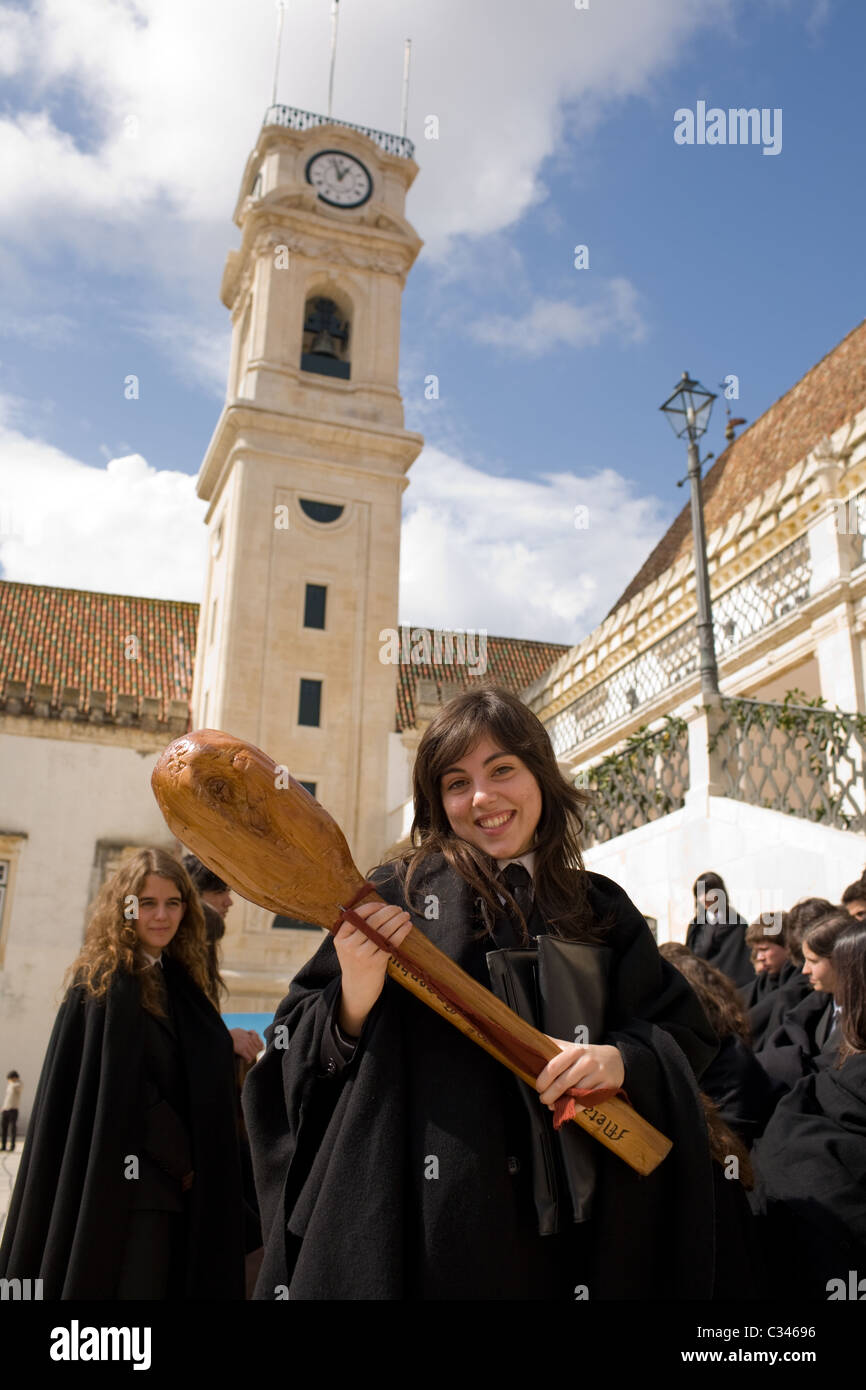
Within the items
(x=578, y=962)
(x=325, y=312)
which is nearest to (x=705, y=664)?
(x=578, y=962)

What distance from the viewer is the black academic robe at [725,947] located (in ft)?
20.8

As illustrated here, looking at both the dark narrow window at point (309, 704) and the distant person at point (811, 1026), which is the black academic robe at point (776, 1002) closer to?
the distant person at point (811, 1026)

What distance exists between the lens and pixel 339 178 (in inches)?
987

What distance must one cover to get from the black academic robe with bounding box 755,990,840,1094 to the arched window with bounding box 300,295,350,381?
880 inches

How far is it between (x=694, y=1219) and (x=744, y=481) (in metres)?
23.8

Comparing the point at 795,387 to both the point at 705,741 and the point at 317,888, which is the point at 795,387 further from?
the point at 317,888

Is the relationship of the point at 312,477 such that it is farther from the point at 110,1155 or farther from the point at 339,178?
the point at 110,1155

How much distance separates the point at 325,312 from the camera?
25.2m

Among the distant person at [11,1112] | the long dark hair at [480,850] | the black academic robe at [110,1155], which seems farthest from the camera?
the distant person at [11,1112]

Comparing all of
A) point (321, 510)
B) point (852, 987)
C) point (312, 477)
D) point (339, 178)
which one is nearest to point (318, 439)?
point (312, 477)

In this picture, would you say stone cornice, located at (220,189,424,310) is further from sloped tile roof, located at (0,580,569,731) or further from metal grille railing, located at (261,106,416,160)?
sloped tile roof, located at (0,580,569,731)

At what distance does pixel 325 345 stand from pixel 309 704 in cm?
877

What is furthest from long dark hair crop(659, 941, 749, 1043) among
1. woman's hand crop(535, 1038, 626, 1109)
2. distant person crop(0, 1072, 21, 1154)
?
distant person crop(0, 1072, 21, 1154)

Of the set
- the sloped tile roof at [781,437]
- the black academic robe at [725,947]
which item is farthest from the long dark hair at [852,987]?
the sloped tile roof at [781,437]
